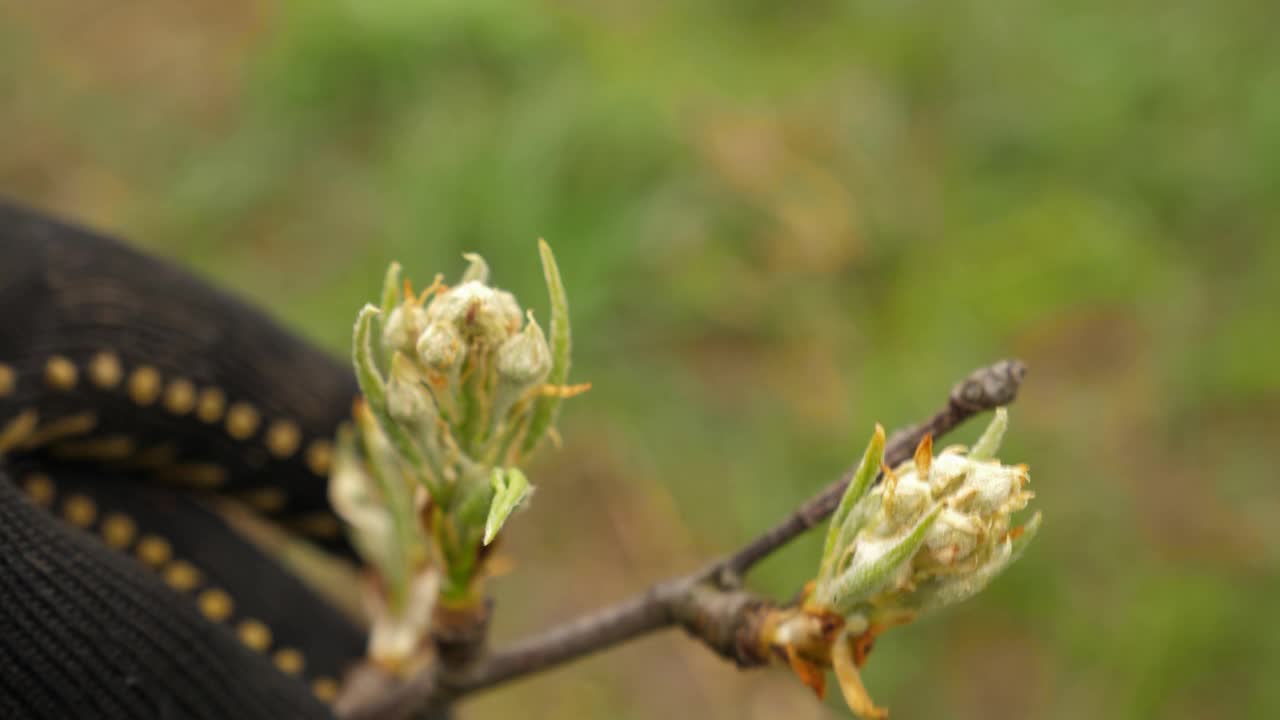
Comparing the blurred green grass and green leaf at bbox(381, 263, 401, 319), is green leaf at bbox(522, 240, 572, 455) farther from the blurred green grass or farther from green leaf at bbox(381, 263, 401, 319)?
the blurred green grass

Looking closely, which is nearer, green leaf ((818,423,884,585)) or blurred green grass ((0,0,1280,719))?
green leaf ((818,423,884,585))

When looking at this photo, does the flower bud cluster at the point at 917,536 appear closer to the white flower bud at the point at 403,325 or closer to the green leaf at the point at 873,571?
the green leaf at the point at 873,571

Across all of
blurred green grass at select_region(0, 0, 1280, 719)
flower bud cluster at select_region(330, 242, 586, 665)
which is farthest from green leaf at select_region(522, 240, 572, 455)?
blurred green grass at select_region(0, 0, 1280, 719)

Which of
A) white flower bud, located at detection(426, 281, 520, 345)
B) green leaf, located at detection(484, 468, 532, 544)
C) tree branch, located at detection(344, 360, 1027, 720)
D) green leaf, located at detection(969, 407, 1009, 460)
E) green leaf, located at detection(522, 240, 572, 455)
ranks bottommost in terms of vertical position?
tree branch, located at detection(344, 360, 1027, 720)

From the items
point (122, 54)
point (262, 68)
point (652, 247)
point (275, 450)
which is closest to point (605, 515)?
point (652, 247)

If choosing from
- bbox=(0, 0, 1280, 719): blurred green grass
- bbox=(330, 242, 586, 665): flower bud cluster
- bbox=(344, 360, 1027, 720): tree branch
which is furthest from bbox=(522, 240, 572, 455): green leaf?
bbox=(0, 0, 1280, 719): blurred green grass

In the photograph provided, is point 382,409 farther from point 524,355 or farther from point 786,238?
point 786,238

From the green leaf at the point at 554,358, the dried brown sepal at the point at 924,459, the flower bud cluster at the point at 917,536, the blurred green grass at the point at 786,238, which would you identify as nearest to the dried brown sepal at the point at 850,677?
the flower bud cluster at the point at 917,536

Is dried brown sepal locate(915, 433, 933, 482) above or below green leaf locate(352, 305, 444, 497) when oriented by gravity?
below

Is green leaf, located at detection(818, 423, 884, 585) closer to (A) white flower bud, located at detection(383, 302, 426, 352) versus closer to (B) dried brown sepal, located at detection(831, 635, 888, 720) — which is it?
(B) dried brown sepal, located at detection(831, 635, 888, 720)
